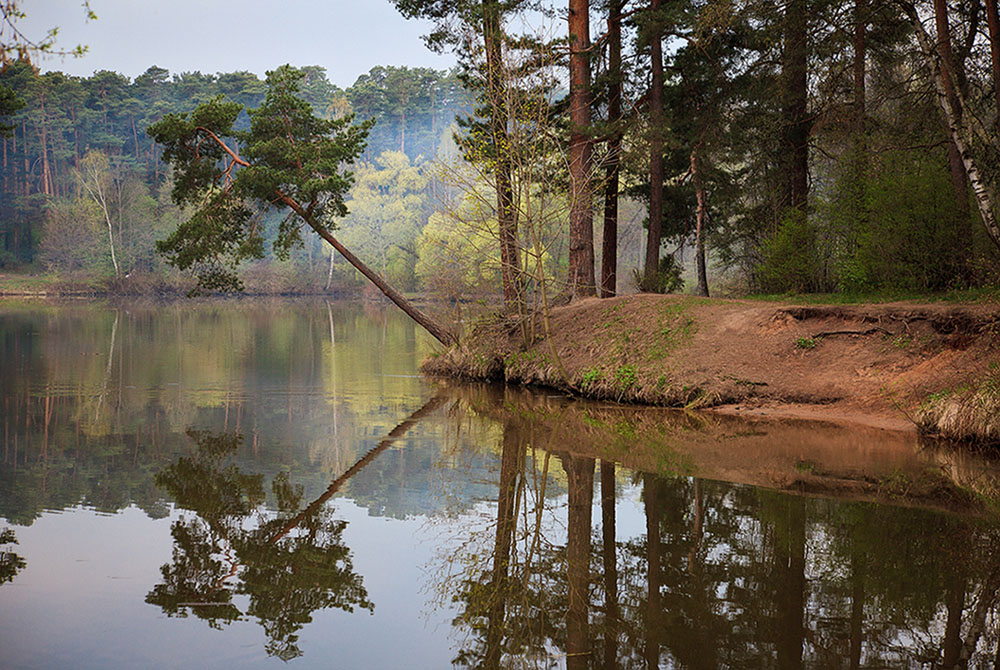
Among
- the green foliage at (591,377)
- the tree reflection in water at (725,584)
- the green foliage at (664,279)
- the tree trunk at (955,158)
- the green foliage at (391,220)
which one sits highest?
the green foliage at (391,220)

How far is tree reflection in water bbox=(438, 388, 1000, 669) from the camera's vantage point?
5.14 m

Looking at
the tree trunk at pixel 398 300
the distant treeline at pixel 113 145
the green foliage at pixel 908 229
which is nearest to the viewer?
the green foliage at pixel 908 229

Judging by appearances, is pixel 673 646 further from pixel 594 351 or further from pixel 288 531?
pixel 594 351

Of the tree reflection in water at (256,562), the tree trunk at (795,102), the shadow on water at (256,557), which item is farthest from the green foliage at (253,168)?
the tree reflection in water at (256,562)

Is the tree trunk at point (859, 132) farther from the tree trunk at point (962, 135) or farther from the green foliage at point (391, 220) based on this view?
the green foliage at point (391, 220)

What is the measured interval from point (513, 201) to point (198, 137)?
10.3 meters

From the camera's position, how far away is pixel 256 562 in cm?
681

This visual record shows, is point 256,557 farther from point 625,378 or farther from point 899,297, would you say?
point 899,297

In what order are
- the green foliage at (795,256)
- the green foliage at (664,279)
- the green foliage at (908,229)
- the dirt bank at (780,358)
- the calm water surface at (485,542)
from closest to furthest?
1. the calm water surface at (485,542)
2. the dirt bank at (780,358)
3. the green foliage at (908,229)
4. the green foliage at (795,256)
5. the green foliage at (664,279)

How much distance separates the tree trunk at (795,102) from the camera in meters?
19.1

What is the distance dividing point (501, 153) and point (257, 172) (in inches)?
309

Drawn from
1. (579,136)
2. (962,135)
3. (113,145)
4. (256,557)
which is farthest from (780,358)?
(113,145)

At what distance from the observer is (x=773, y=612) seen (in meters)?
5.74

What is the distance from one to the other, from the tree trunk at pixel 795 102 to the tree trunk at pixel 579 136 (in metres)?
4.52
